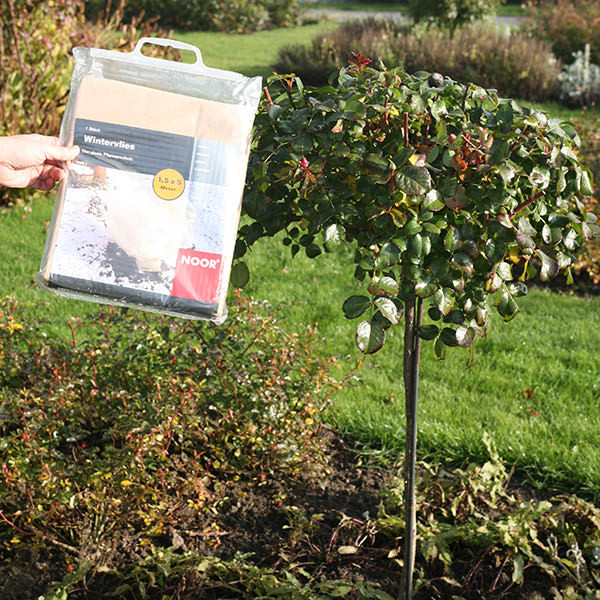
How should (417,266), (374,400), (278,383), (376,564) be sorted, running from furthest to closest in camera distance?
(374,400) → (278,383) → (376,564) → (417,266)

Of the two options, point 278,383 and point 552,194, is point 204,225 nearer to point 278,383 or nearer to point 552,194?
point 552,194

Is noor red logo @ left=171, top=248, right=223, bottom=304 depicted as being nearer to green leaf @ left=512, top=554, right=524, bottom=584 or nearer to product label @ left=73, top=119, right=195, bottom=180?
product label @ left=73, top=119, right=195, bottom=180

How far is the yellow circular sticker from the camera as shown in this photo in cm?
175

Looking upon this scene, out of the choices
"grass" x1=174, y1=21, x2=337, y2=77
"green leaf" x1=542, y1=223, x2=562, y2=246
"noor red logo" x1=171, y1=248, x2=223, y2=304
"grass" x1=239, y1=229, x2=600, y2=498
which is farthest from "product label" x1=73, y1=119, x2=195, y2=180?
"grass" x1=174, y1=21, x2=337, y2=77

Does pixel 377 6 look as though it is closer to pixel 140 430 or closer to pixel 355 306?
pixel 140 430

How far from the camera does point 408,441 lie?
2246mm

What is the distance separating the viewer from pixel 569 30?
42.3ft

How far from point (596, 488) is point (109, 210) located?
2278 mm

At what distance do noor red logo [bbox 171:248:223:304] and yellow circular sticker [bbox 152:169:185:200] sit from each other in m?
0.14

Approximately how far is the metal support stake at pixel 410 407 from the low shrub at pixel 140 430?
2.15ft

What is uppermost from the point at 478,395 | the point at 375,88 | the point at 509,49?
the point at 509,49

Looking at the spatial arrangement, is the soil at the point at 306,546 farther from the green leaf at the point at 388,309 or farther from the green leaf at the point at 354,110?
the green leaf at the point at 354,110

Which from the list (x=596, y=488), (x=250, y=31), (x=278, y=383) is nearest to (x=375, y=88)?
(x=278, y=383)

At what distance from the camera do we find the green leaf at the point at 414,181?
1632 millimetres
